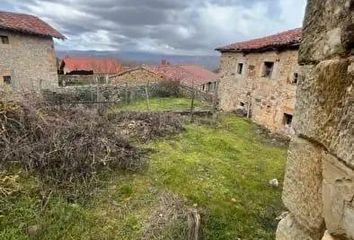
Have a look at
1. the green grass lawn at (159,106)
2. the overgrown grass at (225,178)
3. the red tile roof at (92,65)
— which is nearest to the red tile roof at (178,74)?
the green grass lawn at (159,106)

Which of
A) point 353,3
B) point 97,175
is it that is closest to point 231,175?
point 97,175

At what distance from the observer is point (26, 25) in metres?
18.0

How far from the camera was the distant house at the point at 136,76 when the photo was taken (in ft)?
82.7

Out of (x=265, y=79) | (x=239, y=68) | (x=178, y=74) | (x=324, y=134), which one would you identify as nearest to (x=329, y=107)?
(x=324, y=134)

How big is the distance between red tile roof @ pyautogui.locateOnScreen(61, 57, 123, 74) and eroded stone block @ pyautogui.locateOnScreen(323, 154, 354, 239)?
35.3m

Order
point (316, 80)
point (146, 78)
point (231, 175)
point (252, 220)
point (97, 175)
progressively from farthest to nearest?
point (146, 78)
point (231, 175)
point (97, 175)
point (252, 220)
point (316, 80)

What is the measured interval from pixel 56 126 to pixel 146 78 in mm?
19481

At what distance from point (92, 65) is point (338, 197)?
3737cm

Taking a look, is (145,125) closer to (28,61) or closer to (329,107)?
(329,107)

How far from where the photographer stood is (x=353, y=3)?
98 cm

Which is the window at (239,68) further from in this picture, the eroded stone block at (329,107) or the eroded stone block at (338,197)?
the eroded stone block at (338,197)

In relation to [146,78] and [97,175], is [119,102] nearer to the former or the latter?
[146,78]

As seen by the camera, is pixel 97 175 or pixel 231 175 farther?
pixel 231 175

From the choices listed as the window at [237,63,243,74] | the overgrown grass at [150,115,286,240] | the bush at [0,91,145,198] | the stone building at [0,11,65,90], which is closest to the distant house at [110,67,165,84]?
the stone building at [0,11,65,90]
